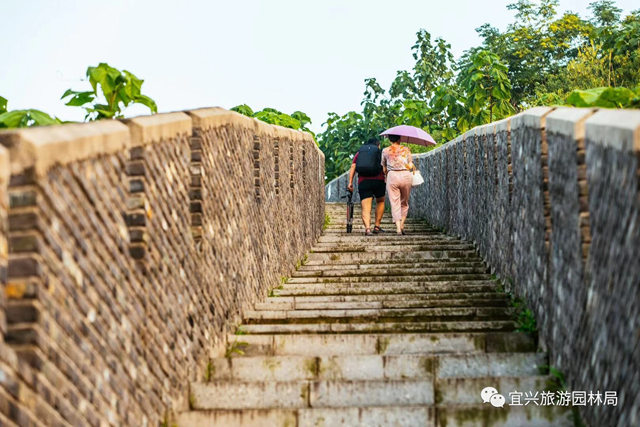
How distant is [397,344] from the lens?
20.2 feet

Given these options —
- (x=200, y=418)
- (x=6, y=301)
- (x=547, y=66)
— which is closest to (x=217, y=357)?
(x=200, y=418)

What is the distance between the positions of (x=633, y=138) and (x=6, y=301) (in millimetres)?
2238

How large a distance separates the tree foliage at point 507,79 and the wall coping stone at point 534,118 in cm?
27

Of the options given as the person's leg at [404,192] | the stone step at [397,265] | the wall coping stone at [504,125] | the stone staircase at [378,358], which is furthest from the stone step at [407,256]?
the person's leg at [404,192]

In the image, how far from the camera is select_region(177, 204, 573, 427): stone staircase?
4816mm

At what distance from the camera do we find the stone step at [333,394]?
514 centimetres

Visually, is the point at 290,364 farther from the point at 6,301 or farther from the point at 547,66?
the point at 547,66

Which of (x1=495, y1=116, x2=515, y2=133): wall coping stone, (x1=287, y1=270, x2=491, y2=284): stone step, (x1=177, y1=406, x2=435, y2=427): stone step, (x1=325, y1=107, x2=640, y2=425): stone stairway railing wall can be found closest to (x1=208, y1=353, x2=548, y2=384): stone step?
(x1=325, y1=107, x2=640, y2=425): stone stairway railing wall

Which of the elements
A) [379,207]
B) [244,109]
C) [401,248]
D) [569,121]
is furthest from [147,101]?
[244,109]

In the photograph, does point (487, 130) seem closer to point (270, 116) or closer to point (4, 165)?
point (4, 165)

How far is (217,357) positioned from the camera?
19.3 feet

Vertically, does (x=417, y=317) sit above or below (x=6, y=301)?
below

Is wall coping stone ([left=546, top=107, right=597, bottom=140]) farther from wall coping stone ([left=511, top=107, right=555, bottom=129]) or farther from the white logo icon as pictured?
the white logo icon

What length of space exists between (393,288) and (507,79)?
508 inches
